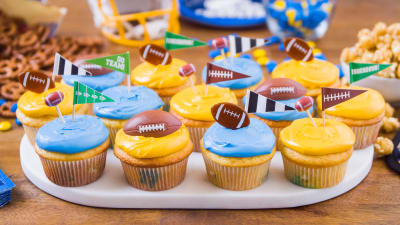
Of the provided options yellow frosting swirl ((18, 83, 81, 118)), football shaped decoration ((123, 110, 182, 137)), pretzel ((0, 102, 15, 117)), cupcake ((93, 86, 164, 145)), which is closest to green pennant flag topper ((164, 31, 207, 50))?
cupcake ((93, 86, 164, 145))

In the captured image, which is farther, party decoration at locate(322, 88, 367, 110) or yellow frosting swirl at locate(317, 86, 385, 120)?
yellow frosting swirl at locate(317, 86, 385, 120)

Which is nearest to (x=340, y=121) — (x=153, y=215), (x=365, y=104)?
(x=365, y=104)

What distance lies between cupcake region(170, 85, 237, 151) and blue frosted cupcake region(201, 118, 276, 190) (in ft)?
0.72

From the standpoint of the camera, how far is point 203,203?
7.64 ft

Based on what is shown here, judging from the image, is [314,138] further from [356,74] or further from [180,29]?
[180,29]

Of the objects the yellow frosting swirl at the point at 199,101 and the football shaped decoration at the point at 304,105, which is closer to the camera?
the football shaped decoration at the point at 304,105

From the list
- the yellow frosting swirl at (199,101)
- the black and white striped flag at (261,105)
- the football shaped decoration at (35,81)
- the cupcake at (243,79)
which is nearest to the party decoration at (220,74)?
the yellow frosting swirl at (199,101)

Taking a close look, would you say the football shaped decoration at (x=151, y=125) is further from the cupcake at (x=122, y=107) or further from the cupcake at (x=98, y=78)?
the cupcake at (x=98, y=78)

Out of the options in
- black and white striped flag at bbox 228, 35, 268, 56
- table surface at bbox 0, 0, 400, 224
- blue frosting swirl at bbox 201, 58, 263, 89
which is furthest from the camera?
blue frosting swirl at bbox 201, 58, 263, 89

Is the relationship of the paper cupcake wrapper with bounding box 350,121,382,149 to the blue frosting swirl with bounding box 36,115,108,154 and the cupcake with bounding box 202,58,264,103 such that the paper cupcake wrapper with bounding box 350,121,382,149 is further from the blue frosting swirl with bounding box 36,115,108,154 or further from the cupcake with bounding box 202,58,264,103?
the blue frosting swirl with bounding box 36,115,108,154

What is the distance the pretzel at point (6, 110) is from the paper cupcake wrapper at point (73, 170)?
3.13ft

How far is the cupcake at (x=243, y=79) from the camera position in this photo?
2.94 m

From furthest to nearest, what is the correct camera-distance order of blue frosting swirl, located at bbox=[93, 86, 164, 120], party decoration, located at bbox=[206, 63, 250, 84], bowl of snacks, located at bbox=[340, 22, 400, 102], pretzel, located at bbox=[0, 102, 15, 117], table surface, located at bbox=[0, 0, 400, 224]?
pretzel, located at bbox=[0, 102, 15, 117] → bowl of snacks, located at bbox=[340, 22, 400, 102] → blue frosting swirl, located at bbox=[93, 86, 164, 120] → party decoration, located at bbox=[206, 63, 250, 84] → table surface, located at bbox=[0, 0, 400, 224]

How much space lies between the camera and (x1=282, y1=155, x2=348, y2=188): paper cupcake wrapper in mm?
2320
